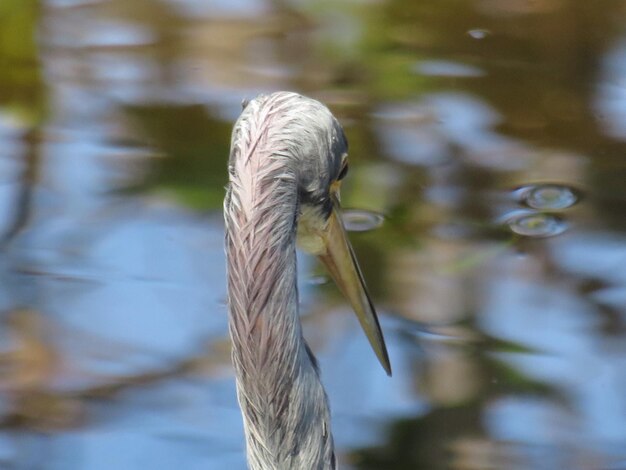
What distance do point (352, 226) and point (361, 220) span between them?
0.05 m

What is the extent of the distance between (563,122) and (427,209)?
0.64 m

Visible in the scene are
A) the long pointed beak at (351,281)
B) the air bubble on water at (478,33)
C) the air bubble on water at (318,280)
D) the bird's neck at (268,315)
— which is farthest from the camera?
the air bubble on water at (478,33)

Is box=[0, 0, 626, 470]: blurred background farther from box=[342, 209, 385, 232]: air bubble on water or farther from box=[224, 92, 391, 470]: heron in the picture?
box=[224, 92, 391, 470]: heron

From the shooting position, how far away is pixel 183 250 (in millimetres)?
3406

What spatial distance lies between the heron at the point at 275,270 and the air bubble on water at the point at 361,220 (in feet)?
4.08

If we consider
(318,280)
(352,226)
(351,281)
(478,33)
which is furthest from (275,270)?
(478,33)

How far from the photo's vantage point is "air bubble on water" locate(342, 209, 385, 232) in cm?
342

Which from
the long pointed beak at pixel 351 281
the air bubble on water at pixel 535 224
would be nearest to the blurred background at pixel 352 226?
the air bubble on water at pixel 535 224

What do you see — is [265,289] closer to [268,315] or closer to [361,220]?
[268,315]

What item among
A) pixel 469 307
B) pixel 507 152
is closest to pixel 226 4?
pixel 507 152

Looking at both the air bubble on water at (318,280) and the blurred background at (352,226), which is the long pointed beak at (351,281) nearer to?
the blurred background at (352,226)

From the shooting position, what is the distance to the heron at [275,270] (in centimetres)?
190

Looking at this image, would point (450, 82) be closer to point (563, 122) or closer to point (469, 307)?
point (563, 122)

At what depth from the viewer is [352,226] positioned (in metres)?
3.43
